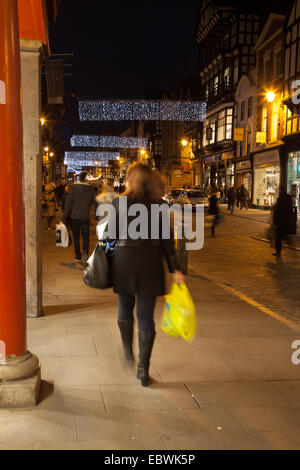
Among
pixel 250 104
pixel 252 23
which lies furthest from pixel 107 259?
pixel 252 23

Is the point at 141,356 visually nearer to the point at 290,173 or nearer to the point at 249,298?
the point at 249,298

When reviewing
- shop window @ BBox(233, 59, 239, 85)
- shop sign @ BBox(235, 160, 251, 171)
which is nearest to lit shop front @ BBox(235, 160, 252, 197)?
shop sign @ BBox(235, 160, 251, 171)

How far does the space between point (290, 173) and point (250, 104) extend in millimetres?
10934

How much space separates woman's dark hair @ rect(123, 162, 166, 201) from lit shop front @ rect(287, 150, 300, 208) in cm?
2469

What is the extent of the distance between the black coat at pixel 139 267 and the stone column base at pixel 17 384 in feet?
3.25

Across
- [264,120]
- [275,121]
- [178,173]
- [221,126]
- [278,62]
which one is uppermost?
[278,62]

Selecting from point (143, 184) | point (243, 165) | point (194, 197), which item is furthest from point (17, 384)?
point (243, 165)

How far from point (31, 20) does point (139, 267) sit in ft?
10.3

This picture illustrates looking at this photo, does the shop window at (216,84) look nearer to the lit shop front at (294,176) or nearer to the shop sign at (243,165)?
the shop sign at (243,165)

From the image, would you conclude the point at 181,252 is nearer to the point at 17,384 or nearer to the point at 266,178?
the point at 17,384

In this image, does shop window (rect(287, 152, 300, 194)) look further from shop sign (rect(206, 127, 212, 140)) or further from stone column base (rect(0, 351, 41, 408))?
stone column base (rect(0, 351, 41, 408))

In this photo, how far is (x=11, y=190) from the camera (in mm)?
3596

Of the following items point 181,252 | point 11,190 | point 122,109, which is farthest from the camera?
point 122,109

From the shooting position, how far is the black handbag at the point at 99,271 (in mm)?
4121
